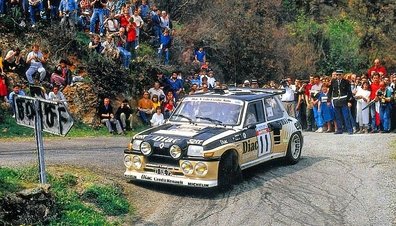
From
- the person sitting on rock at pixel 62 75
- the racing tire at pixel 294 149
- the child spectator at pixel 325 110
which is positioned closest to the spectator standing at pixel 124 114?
the person sitting on rock at pixel 62 75

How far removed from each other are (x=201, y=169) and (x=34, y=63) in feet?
34.1

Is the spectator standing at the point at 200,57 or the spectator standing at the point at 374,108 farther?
the spectator standing at the point at 200,57

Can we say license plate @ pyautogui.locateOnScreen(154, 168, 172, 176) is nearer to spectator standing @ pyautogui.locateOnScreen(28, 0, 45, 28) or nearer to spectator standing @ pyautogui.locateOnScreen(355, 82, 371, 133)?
spectator standing @ pyautogui.locateOnScreen(355, 82, 371, 133)

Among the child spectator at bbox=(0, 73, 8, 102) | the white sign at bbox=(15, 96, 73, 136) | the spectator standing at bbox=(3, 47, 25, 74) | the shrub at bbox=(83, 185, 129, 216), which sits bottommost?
the shrub at bbox=(83, 185, 129, 216)

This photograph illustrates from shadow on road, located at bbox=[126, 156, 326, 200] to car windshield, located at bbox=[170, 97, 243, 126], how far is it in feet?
4.28

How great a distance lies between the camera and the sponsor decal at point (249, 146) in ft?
46.3

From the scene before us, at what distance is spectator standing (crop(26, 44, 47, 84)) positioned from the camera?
70.6ft

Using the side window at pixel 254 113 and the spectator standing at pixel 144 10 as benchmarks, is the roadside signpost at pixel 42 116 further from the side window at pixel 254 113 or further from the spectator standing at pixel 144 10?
the spectator standing at pixel 144 10

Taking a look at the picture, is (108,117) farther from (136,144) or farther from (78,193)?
(78,193)

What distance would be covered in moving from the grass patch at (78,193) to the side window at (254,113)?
129 inches

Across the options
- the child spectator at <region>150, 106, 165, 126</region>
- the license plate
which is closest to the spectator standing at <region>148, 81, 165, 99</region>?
the child spectator at <region>150, 106, 165, 126</region>

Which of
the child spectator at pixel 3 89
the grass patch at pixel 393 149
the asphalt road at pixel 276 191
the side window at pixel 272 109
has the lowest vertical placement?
the grass patch at pixel 393 149

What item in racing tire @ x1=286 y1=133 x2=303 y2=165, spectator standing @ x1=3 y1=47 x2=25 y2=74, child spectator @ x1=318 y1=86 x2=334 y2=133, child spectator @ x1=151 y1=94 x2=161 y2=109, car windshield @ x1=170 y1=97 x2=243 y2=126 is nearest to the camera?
car windshield @ x1=170 y1=97 x2=243 y2=126

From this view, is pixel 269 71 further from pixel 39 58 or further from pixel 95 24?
pixel 39 58
